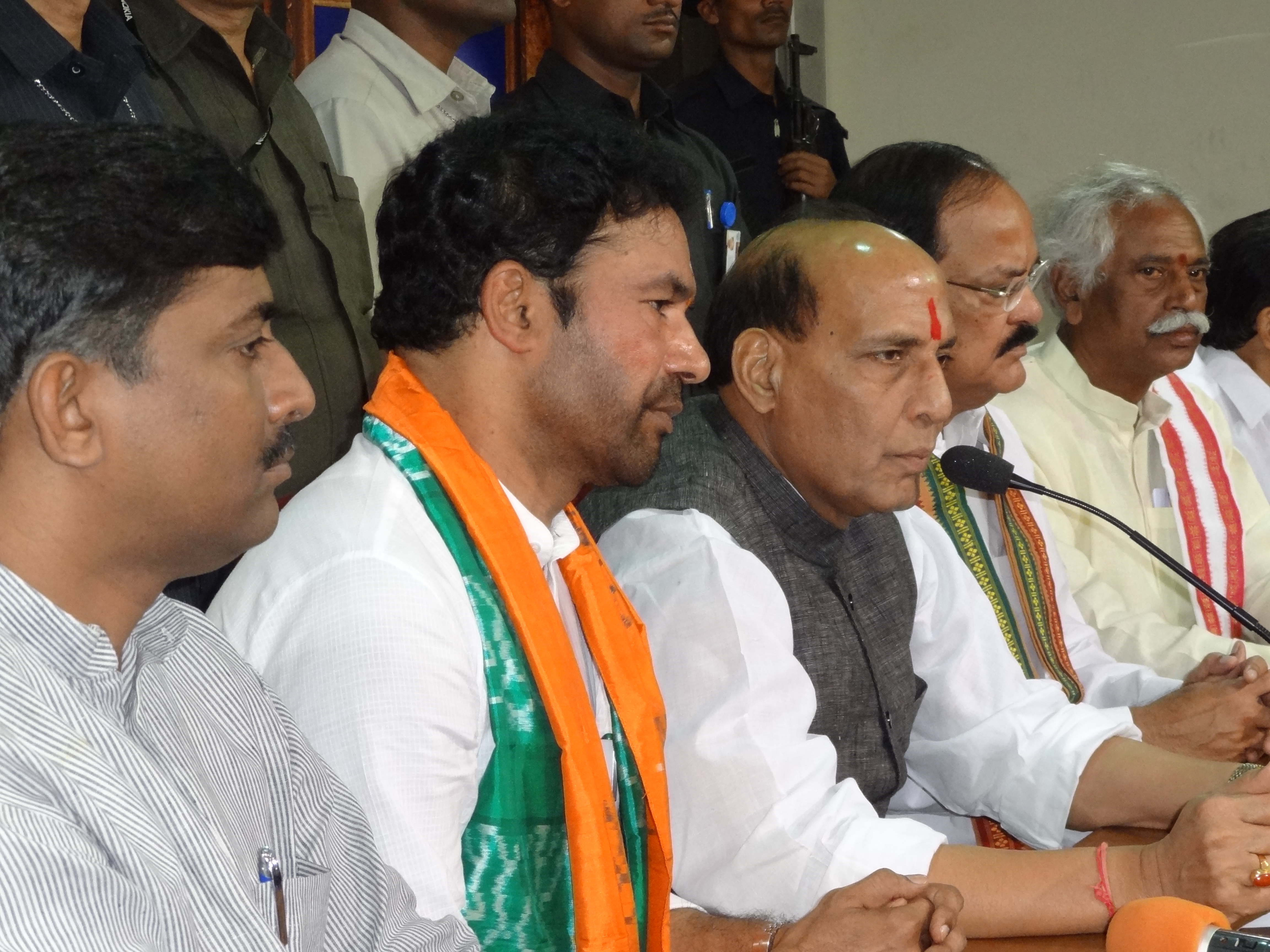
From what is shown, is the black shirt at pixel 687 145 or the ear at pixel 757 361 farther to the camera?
the black shirt at pixel 687 145

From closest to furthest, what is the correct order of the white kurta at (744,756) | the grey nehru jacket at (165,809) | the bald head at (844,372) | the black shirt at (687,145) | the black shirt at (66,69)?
the grey nehru jacket at (165,809)
the white kurta at (744,756)
the black shirt at (66,69)
the bald head at (844,372)
the black shirt at (687,145)

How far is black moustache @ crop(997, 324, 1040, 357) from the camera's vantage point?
9.18 ft

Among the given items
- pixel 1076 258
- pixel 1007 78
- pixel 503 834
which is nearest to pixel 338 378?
pixel 503 834

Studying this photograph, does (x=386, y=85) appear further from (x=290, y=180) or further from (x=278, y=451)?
(x=278, y=451)

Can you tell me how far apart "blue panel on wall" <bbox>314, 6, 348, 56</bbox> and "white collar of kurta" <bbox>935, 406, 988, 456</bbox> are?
6.69ft

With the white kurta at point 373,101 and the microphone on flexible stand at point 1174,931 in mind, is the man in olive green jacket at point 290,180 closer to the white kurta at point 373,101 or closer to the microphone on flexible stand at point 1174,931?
the white kurta at point 373,101

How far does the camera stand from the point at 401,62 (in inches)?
112

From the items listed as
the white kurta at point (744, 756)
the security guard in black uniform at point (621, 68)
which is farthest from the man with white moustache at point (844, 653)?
the security guard in black uniform at point (621, 68)

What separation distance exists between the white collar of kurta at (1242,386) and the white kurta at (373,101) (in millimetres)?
2433

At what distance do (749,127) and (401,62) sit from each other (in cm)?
159

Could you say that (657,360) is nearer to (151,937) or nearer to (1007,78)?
(151,937)

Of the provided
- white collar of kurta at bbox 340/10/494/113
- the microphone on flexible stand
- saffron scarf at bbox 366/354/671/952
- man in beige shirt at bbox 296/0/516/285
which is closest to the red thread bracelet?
the microphone on flexible stand

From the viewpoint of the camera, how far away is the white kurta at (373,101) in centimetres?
277

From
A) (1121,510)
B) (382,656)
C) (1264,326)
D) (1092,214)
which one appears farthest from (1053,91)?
(382,656)
